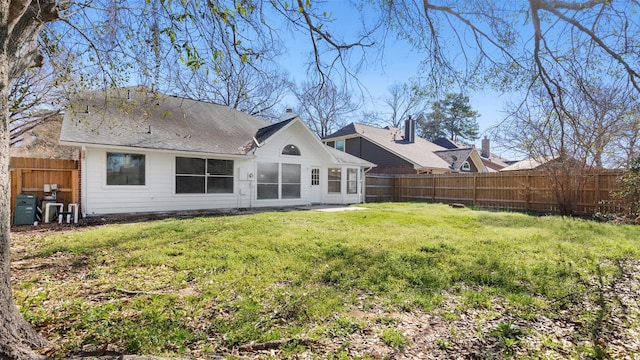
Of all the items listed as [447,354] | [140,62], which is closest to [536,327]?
[447,354]

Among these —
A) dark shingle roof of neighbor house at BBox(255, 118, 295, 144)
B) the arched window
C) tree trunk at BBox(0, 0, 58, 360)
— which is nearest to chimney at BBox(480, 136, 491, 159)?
the arched window

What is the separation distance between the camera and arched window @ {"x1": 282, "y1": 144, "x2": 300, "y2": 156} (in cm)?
1451

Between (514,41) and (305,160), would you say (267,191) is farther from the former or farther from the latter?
(514,41)

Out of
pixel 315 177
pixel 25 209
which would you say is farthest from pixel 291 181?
pixel 25 209

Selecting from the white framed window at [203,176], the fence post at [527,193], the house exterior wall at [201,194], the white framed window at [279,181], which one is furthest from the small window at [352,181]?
the fence post at [527,193]

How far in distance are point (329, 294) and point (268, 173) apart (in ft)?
34.2

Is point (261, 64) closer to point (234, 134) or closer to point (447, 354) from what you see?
point (447, 354)

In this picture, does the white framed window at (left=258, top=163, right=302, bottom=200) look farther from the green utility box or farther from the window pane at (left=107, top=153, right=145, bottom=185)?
the green utility box

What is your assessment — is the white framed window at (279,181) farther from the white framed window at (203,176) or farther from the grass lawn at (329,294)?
the grass lawn at (329,294)

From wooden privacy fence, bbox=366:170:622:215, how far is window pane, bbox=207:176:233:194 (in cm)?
953

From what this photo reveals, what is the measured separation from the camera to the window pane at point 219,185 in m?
12.5

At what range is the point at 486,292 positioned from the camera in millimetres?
4203

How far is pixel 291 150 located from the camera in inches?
580

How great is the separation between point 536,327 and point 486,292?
0.91 metres
